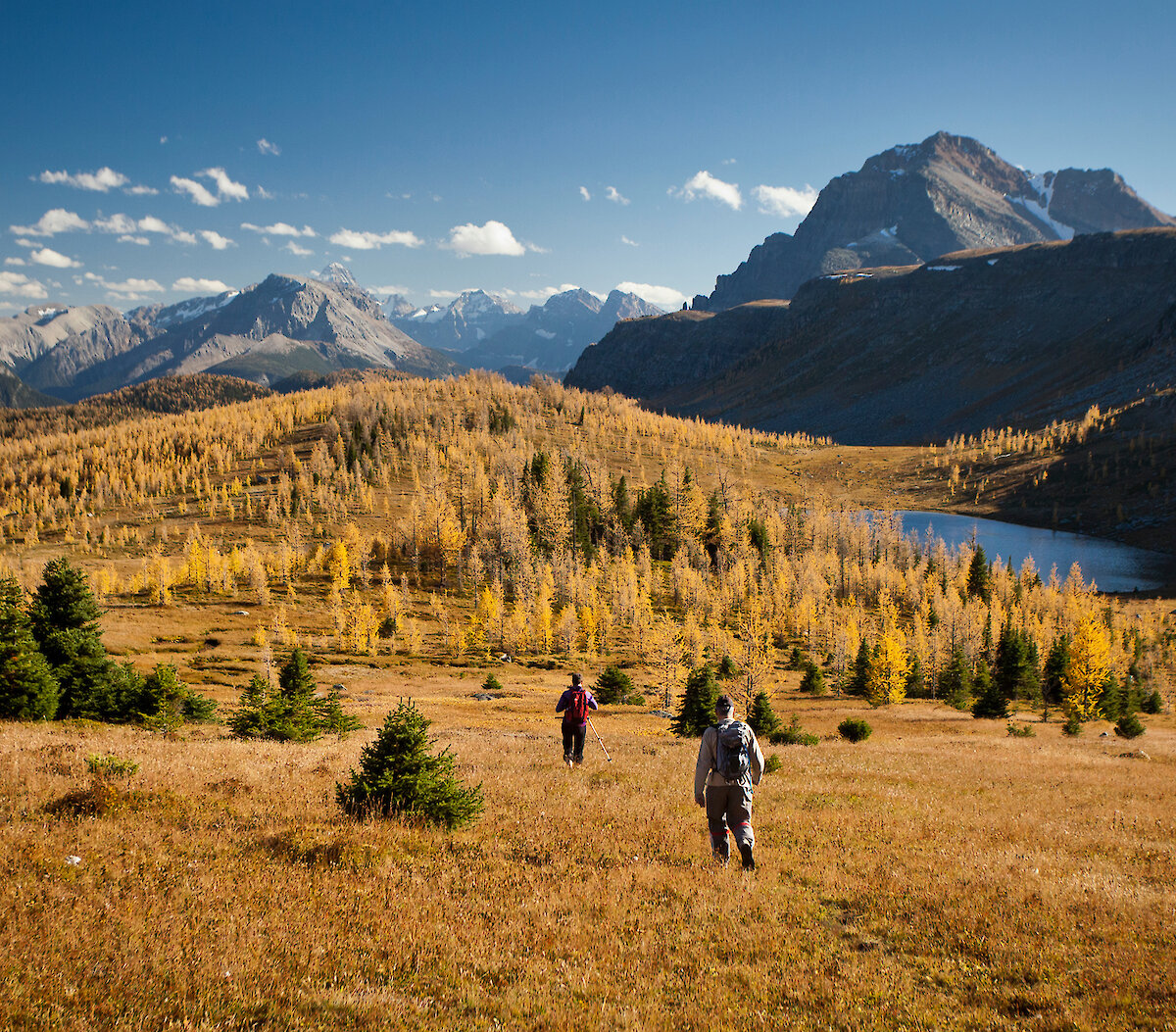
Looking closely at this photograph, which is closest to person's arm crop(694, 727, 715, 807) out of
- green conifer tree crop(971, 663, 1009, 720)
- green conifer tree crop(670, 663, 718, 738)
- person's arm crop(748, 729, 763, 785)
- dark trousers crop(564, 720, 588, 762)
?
person's arm crop(748, 729, 763, 785)

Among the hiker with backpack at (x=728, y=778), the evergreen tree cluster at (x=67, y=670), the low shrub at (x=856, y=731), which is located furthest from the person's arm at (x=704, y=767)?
the low shrub at (x=856, y=731)

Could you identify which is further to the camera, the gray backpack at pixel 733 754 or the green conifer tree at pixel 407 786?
the green conifer tree at pixel 407 786

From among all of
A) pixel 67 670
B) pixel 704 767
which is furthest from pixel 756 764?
pixel 67 670

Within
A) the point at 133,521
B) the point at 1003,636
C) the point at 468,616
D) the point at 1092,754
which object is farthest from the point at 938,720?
the point at 133,521

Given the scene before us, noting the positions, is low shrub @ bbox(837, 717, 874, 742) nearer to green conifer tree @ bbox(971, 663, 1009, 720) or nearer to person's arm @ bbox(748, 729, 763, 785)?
green conifer tree @ bbox(971, 663, 1009, 720)

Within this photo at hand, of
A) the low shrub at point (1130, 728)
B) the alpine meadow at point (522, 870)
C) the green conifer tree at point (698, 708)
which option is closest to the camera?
the alpine meadow at point (522, 870)

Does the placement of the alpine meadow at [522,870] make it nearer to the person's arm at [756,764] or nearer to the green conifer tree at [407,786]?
the green conifer tree at [407,786]

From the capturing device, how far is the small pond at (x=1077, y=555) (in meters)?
160

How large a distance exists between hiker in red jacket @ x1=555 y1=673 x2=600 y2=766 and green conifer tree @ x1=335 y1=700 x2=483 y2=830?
20.6 feet

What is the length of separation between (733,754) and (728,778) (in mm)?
426

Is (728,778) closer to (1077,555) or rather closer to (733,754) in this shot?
(733,754)

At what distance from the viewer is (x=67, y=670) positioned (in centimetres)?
2620

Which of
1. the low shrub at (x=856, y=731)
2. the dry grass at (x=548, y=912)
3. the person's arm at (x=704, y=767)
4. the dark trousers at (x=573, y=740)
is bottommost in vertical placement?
the low shrub at (x=856, y=731)

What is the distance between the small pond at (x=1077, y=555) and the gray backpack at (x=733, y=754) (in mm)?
163838
